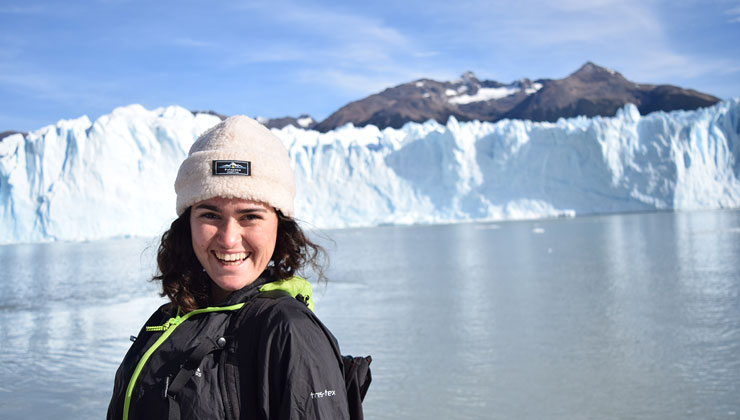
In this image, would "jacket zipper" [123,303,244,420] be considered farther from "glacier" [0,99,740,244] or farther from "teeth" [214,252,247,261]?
"glacier" [0,99,740,244]

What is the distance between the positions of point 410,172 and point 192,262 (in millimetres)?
29454

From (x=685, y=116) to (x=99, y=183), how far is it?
27.9 metres

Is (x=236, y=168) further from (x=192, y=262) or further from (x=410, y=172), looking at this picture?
(x=410, y=172)

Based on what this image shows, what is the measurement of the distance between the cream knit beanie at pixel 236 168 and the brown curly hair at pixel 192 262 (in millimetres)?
84

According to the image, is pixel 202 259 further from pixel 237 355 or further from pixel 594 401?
pixel 594 401

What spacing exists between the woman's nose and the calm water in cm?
55

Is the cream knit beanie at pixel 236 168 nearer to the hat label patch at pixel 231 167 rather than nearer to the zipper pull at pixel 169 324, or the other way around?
the hat label patch at pixel 231 167

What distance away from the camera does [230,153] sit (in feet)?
3.17

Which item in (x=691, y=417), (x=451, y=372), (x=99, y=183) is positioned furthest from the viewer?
(x=99, y=183)

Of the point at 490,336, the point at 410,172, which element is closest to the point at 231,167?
the point at 490,336

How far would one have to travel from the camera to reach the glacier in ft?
82.4

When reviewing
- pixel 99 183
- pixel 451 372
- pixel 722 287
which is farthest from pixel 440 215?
pixel 451 372

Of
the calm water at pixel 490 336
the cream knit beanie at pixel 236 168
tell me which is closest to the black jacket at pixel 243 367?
the cream knit beanie at pixel 236 168

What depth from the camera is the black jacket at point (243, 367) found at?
0.82m
